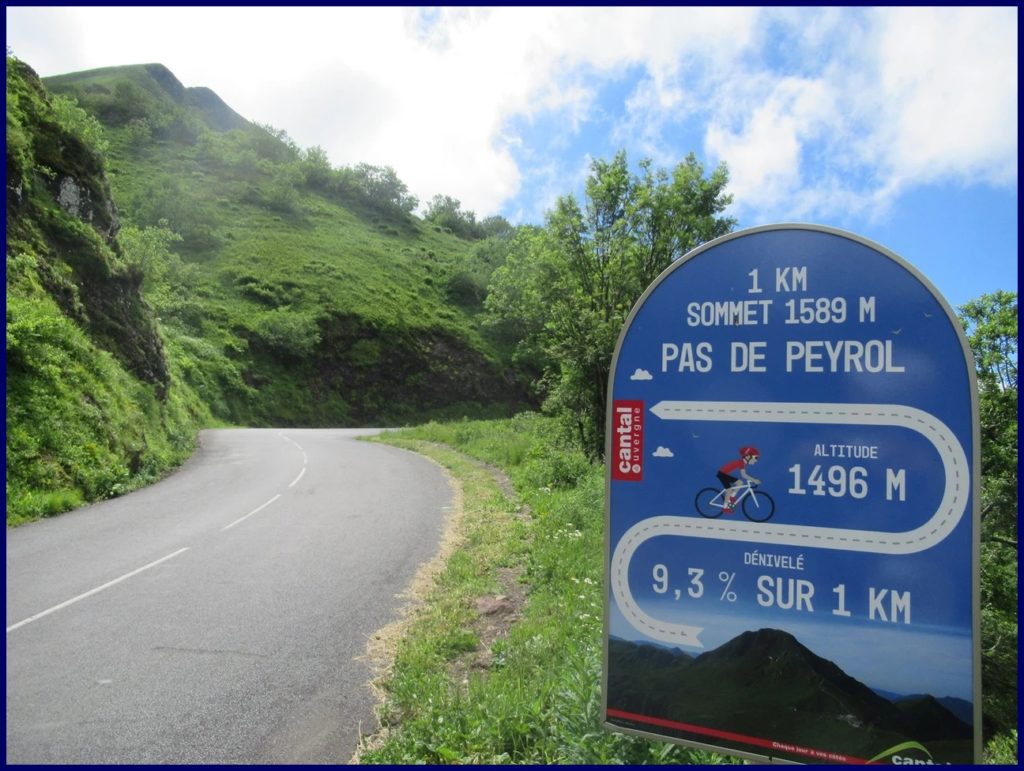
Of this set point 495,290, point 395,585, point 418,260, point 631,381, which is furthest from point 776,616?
point 418,260

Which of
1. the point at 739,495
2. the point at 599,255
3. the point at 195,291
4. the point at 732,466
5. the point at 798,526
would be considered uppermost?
the point at 195,291

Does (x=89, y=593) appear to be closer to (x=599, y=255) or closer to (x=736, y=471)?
(x=736, y=471)

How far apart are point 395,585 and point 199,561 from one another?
9.34 ft

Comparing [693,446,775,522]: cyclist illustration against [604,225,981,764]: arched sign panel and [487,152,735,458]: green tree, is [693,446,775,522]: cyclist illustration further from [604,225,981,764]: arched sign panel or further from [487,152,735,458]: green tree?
[487,152,735,458]: green tree

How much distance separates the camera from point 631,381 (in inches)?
115

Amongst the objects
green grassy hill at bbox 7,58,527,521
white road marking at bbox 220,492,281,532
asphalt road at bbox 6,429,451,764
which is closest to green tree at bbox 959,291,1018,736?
asphalt road at bbox 6,429,451,764

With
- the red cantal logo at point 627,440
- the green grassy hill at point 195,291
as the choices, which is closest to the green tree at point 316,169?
the green grassy hill at point 195,291

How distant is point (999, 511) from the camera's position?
43.8ft

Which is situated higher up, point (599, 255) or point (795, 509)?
point (599, 255)

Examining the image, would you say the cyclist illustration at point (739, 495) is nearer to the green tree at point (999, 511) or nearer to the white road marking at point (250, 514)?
the white road marking at point (250, 514)

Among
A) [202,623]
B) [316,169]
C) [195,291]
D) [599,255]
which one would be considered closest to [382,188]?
[316,169]

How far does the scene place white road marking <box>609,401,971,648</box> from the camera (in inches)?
91.0

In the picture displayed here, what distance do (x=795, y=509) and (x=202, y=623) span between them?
579 centimetres

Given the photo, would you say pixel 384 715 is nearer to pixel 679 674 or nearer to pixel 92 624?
pixel 679 674
